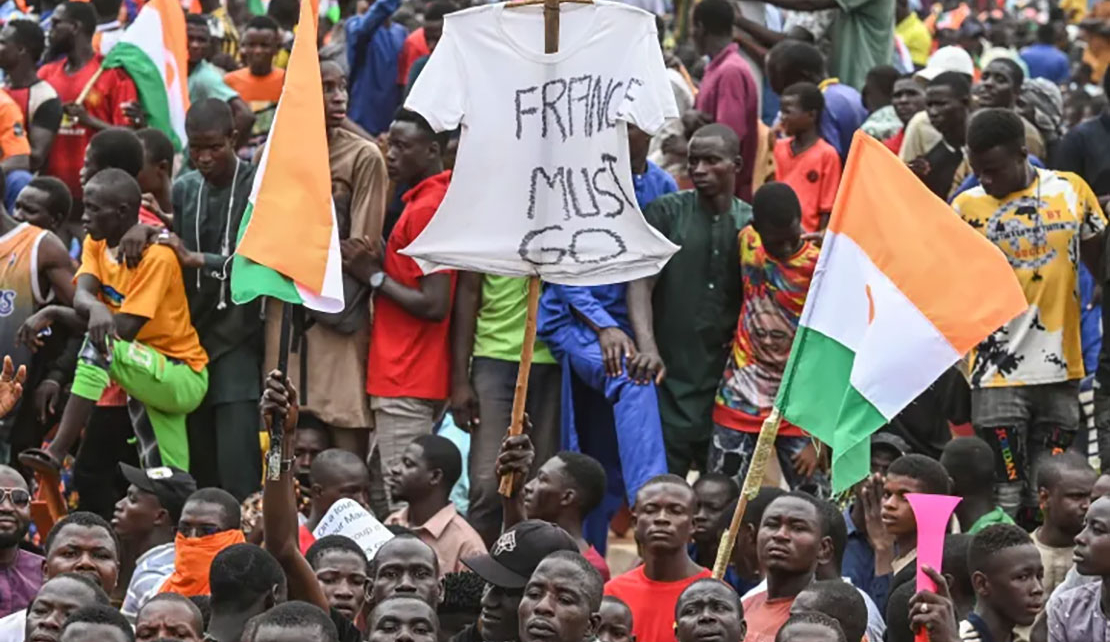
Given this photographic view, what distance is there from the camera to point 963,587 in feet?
28.8

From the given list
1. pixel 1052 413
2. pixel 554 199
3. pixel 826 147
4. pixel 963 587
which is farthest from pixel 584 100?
pixel 826 147

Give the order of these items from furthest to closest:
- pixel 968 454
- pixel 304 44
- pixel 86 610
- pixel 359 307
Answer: pixel 359 307 → pixel 968 454 → pixel 304 44 → pixel 86 610

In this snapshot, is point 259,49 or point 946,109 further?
point 259,49

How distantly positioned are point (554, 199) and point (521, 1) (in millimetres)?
734

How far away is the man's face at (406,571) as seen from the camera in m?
8.40

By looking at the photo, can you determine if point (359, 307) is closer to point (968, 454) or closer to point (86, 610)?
point (968, 454)

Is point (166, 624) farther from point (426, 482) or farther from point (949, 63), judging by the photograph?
point (949, 63)

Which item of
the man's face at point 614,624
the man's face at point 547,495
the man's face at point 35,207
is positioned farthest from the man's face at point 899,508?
the man's face at point 35,207

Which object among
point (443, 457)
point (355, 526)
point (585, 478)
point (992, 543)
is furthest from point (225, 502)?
point (992, 543)

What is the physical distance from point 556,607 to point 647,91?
7.41 ft

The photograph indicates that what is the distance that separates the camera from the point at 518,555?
26.5 ft

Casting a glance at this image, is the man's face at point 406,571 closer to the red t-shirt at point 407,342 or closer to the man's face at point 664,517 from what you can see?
the man's face at point 664,517

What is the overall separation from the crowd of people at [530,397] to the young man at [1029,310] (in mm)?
14

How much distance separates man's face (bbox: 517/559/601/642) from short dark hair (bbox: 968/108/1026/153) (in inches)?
144
